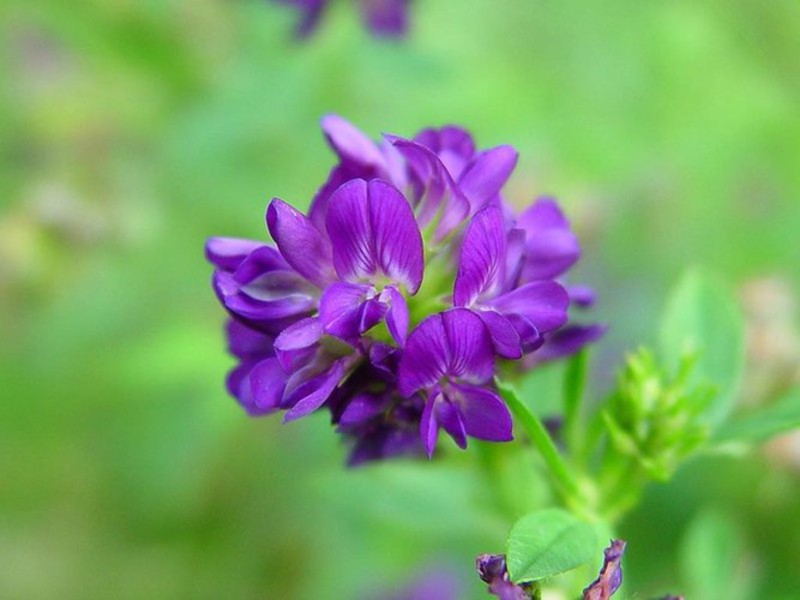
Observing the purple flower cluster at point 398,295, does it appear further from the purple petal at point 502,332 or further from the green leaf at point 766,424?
the green leaf at point 766,424

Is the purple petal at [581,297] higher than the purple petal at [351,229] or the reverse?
the reverse

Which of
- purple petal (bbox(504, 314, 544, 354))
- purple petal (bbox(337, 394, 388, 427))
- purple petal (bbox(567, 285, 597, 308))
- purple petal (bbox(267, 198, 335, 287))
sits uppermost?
purple petal (bbox(267, 198, 335, 287))

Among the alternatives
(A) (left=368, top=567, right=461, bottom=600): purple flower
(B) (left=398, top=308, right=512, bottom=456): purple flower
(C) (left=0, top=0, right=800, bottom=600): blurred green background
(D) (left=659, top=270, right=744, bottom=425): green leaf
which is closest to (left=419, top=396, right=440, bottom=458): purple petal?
(B) (left=398, top=308, right=512, bottom=456): purple flower

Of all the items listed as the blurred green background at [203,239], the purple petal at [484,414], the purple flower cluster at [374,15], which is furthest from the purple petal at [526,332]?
the purple flower cluster at [374,15]

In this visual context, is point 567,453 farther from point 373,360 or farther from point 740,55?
point 740,55

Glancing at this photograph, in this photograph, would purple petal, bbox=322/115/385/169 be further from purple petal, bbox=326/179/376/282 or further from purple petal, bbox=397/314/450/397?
purple petal, bbox=397/314/450/397
